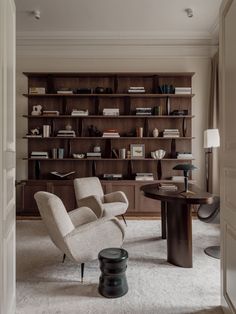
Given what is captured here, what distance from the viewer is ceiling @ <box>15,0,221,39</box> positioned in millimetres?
3811

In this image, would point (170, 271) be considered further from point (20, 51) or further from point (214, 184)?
point (20, 51)

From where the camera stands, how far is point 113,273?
2119 mm

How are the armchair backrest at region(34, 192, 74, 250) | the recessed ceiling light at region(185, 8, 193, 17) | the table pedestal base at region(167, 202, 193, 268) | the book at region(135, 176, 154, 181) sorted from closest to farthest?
1. the armchair backrest at region(34, 192, 74, 250)
2. the table pedestal base at region(167, 202, 193, 268)
3. the recessed ceiling light at region(185, 8, 193, 17)
4. the book at region(135, 176, 154, 181)

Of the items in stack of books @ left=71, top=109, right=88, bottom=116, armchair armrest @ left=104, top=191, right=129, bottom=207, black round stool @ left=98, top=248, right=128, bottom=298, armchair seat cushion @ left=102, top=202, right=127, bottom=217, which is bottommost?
black round stool @ left=98, top=248, right=128, bottom=298

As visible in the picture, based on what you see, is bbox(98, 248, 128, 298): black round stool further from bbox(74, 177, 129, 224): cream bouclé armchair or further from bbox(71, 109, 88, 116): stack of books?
bbox(71, 109, 88, 116): stack of books

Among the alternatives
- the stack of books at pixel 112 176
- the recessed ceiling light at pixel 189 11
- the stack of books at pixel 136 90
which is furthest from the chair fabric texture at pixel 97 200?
the recessed ceiling light at pixel 189 11

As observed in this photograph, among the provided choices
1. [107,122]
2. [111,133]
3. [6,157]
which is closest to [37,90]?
[107,122]

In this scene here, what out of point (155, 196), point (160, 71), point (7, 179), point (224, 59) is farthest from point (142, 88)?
point (7, 179)

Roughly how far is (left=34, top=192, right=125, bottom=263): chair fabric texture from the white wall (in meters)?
2.83

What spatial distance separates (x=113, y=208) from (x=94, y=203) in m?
0.34

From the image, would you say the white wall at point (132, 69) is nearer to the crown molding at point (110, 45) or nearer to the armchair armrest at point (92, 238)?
the crown molding at point (110, 45)

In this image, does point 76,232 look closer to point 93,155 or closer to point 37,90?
point 93,155

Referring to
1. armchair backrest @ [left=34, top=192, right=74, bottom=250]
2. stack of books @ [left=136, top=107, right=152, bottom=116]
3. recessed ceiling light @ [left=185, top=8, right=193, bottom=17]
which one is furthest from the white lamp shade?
armchair backrest @ [left=34, top=192, right=74, bottom=250]

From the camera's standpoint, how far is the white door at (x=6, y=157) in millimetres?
1478
